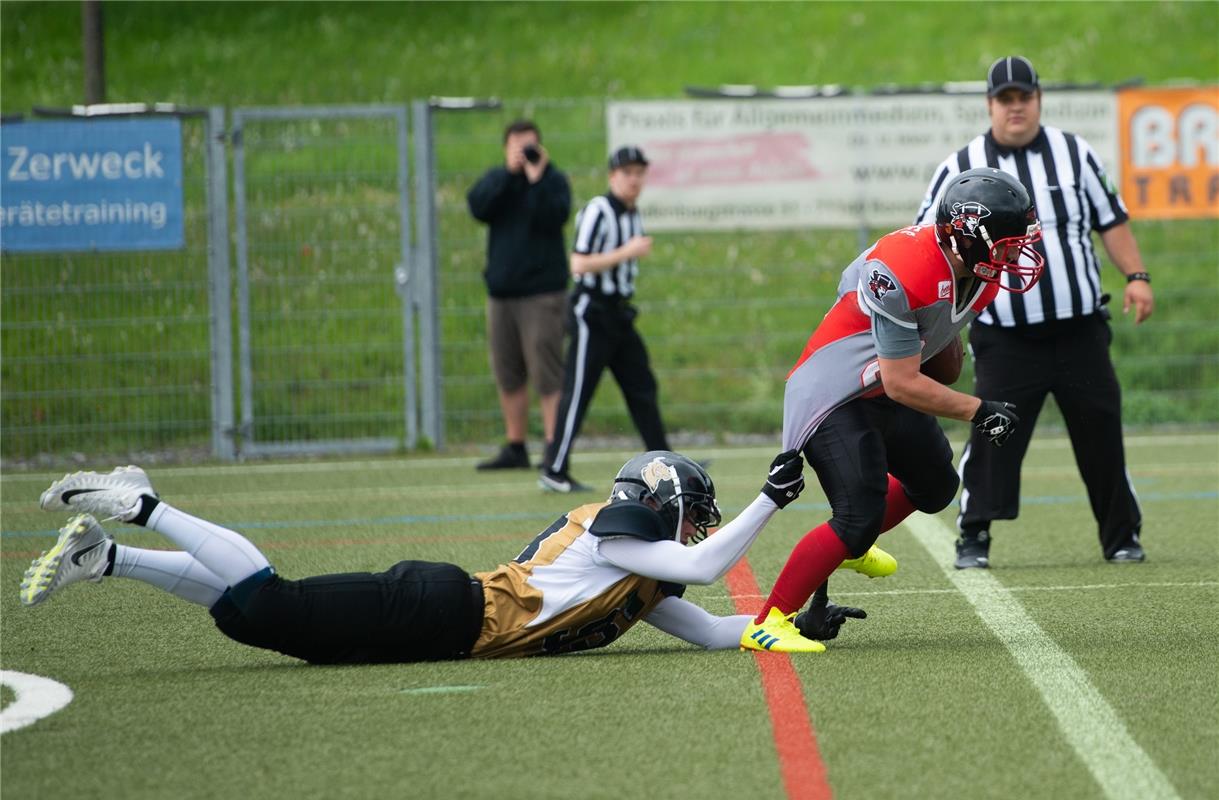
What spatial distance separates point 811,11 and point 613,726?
71.8 feet

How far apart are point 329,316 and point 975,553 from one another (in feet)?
22.7

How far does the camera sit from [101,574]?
4941 mm

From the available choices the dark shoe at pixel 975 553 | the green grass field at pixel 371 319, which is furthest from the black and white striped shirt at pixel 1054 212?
the green grass field at pixel 371 319

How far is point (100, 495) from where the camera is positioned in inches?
195

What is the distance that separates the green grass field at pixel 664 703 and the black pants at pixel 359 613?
80 mm

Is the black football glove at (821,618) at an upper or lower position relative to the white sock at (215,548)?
lower

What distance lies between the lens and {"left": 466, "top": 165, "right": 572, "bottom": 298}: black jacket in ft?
36.4

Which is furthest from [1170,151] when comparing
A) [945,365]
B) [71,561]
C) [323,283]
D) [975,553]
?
[71,561]

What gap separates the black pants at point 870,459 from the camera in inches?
204

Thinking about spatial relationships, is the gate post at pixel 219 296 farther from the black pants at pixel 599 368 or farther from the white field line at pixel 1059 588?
the white field line at pixel 1059 588

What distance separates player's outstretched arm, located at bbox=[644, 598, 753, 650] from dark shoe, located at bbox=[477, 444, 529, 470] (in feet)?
20.4

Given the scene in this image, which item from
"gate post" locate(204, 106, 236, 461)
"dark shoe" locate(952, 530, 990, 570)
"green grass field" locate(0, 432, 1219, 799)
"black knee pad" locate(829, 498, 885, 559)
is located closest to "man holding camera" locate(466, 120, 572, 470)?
"gate post" locate(204, 106, 236, 461)

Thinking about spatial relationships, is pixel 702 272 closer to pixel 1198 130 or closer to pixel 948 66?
pixel 1198 130

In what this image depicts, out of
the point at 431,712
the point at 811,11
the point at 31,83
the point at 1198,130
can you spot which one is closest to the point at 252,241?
the point at 1198,130
